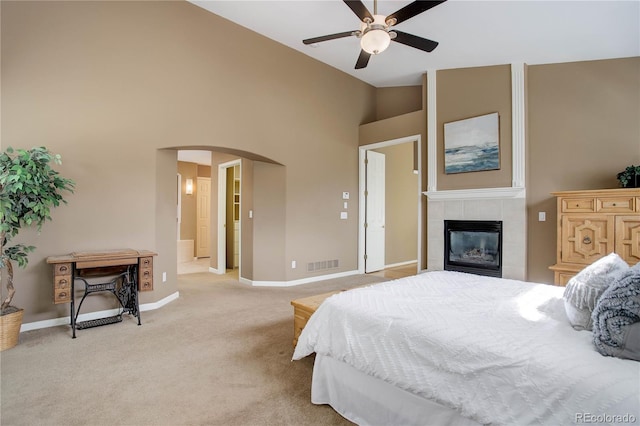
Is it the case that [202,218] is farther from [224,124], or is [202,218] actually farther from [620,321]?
[620,321]

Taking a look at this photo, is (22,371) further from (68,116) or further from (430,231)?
(430,231)

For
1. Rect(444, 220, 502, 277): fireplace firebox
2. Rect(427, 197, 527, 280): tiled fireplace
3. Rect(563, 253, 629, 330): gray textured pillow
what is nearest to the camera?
Rect(563, 253, 629, 330): gray textured pillow

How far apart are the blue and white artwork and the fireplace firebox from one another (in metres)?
0.83

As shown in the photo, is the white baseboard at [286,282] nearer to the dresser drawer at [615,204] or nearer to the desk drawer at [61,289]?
the desk drawer at [61,289]

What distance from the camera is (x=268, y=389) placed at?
6.73 feet

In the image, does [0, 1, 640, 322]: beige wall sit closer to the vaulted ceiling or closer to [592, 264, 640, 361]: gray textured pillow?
the vaulted ceiling

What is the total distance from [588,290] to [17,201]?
3.97 m

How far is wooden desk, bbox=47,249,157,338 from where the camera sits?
9.66 ft

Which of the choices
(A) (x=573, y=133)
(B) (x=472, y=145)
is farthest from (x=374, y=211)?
(A) (x=573, y=133)

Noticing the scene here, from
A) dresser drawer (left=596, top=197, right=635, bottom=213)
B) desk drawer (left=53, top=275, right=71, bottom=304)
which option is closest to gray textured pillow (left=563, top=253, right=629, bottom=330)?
dresser drawer (left=596, top=197, right=635, bottom=213)

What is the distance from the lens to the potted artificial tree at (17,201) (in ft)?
8.32

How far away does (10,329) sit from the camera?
268cm

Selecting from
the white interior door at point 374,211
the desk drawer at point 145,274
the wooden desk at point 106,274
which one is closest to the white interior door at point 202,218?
the white interior door at point 374,211

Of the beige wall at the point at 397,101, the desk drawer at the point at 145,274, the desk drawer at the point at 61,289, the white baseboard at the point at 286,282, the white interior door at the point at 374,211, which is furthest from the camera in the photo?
the white interior door at the point at 374,211
